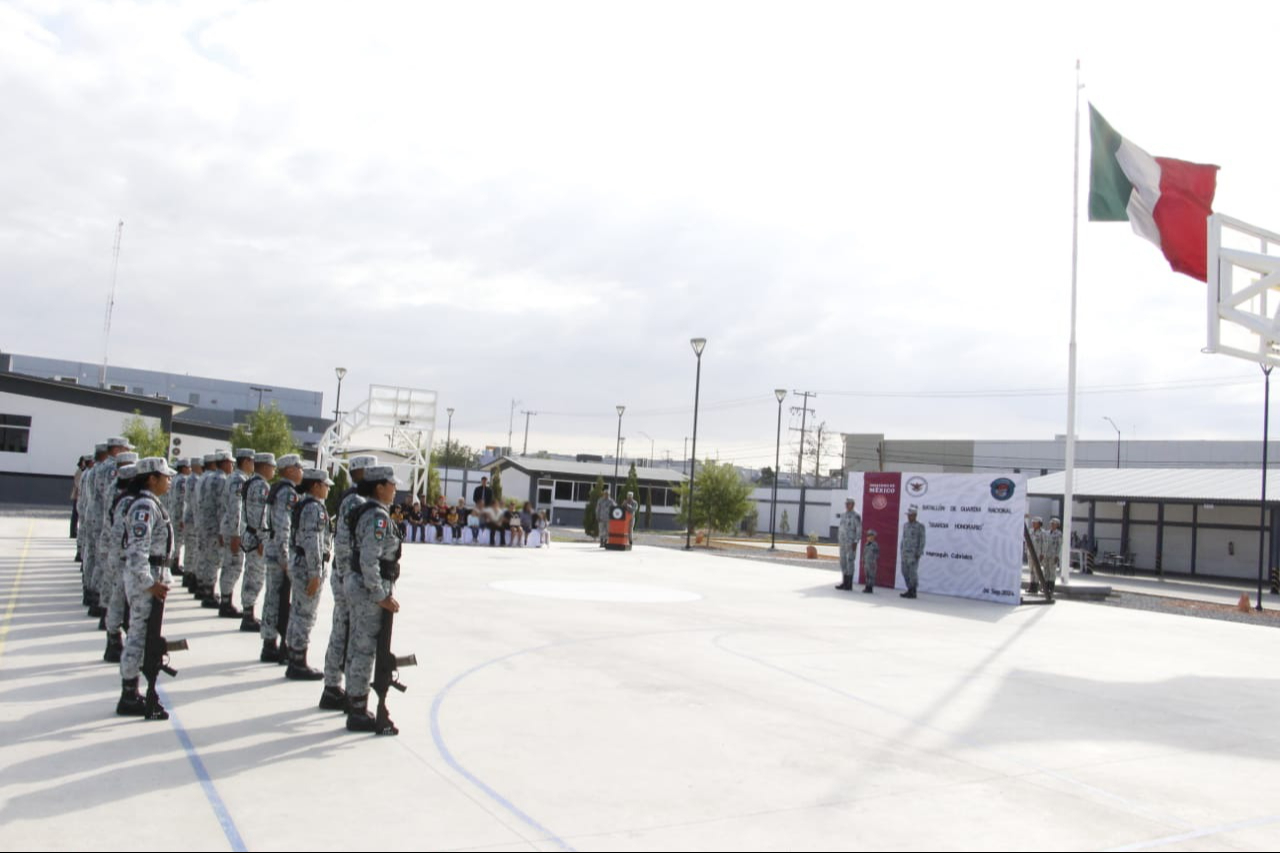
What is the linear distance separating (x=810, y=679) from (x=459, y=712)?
389cm

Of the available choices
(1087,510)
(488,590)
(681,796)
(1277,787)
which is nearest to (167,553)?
(681,796)

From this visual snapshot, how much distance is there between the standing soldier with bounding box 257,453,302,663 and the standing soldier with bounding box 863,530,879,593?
13.9 m

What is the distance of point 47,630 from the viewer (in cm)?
1020

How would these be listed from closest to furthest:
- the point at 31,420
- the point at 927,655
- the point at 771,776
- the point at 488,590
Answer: the point at 771,776 < the point at 927,655 < the point at 488,590 < the point at 31,420

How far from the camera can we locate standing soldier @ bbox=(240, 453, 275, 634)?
34.2 feet

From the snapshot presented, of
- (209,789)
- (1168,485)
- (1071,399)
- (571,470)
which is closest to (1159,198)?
(1071,399)

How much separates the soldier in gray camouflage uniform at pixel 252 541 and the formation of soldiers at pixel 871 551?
12863 mm

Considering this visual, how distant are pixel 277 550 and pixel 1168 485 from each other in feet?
118

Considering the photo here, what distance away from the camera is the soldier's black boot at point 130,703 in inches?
268

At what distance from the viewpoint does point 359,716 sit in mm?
6746

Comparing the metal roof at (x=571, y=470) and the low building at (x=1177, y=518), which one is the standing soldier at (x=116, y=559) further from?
the metal roof at (x=571, y=470)

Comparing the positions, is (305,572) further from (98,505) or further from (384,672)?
(98,505)

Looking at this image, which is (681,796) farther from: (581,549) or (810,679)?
(581,549)

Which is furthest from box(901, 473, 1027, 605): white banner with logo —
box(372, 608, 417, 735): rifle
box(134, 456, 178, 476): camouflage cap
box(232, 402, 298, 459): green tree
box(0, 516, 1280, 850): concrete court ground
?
box(232, 402, 298, 459): green tree
